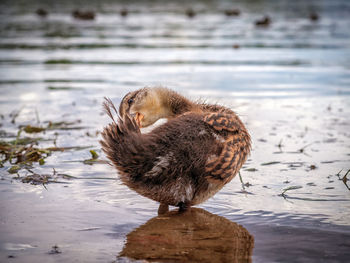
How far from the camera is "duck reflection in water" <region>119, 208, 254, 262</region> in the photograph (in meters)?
3.54

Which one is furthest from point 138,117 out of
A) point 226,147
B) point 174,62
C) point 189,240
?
point 174,62

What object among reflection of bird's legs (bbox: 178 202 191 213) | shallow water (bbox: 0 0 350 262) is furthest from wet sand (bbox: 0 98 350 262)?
reflection of bird's legs (bbox: 178 202 191 213)

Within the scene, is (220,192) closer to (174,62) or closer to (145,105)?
(145,105)

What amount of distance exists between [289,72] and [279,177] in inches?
288

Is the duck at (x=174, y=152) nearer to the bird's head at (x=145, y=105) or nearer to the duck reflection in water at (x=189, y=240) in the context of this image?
the bird's head at (x=145, y=105)

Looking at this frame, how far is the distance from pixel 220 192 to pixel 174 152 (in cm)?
123

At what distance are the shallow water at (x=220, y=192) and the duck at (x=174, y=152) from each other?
1.11 ft

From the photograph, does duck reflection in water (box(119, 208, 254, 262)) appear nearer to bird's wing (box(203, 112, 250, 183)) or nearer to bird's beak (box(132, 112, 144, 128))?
bird's wing (box(203, 112, 250, 183))

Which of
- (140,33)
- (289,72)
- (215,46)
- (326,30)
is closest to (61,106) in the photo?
(289,72)

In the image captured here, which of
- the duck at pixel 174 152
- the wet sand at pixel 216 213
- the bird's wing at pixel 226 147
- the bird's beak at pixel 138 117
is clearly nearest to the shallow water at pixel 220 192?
the wet sand at pixel 216 213

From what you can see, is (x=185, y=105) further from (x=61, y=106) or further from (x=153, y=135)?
(x=61, y=106)

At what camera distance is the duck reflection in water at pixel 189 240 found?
3543mm

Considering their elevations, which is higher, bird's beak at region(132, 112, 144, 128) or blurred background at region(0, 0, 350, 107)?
blurred background at region(0, 0, 350, 107)

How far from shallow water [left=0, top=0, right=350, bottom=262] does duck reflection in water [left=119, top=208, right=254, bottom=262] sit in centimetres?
1
